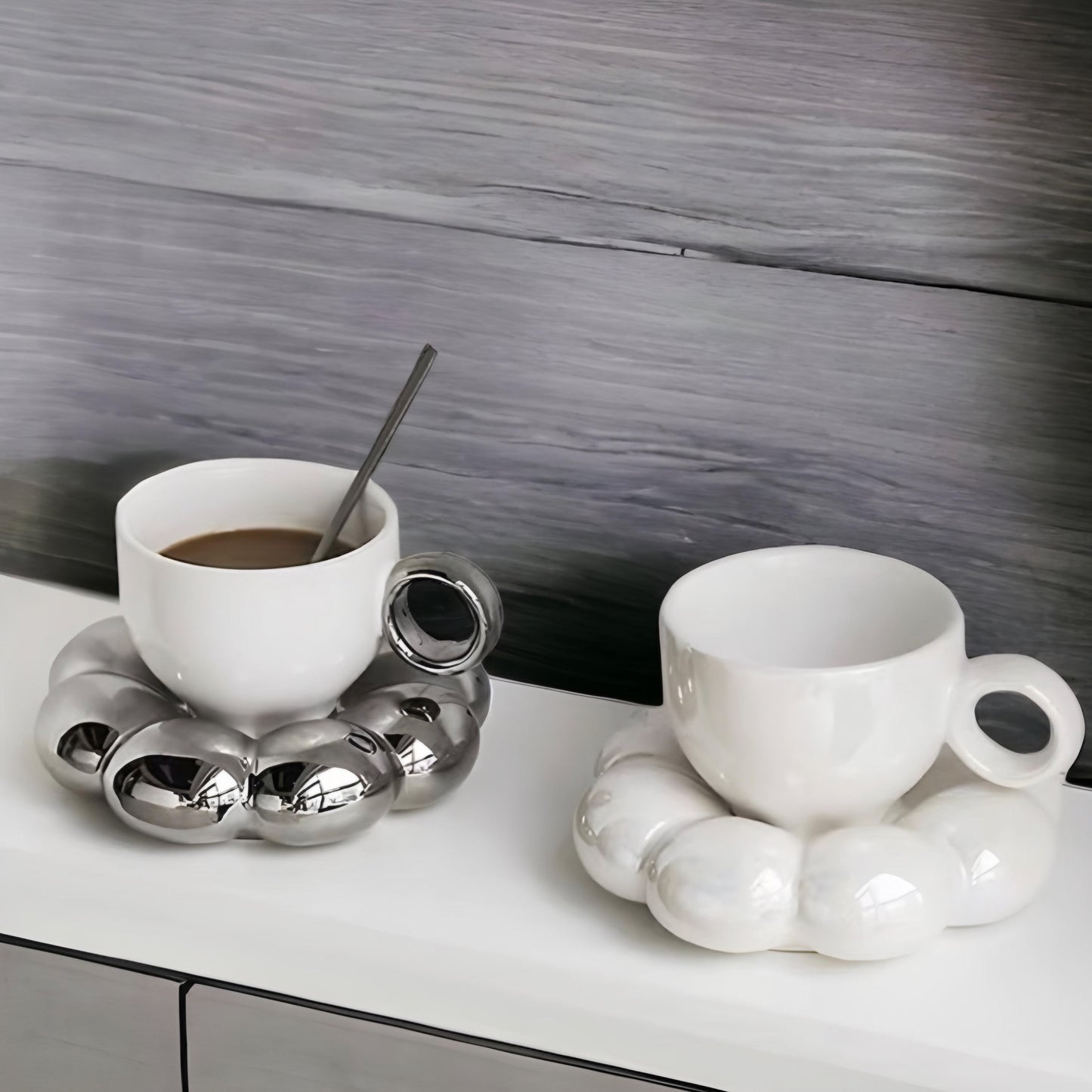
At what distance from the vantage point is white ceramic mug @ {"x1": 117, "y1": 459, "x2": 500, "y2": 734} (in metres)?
0.54

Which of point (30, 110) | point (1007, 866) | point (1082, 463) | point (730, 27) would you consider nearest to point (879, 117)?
point (730, 27)

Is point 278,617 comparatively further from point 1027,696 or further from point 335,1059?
point 1027,696

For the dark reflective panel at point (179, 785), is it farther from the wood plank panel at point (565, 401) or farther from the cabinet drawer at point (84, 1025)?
the wood plank panel at point (565, 401)

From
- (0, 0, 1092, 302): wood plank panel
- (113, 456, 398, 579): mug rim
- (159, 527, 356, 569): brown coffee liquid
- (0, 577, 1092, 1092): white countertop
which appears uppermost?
(0, 0, 1092, 302): wood plank panel


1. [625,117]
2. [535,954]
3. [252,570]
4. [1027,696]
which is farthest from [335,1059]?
[625,117]

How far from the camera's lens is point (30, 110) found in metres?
0.68

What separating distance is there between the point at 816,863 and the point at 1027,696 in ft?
0.38

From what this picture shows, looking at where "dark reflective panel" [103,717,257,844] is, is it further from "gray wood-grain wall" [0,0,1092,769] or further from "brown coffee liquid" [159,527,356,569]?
"gray wood-grain wall" [0,0,1092,769]

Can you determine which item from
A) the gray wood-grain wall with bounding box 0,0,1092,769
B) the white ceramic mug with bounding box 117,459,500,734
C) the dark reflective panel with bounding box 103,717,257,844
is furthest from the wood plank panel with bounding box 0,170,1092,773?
the dark reflective panel with bounding box 103,717,257,844

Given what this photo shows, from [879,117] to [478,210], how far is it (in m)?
0.20

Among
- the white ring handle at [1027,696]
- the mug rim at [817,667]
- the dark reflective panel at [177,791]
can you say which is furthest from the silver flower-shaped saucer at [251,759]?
the white ring handle at [1027,696]

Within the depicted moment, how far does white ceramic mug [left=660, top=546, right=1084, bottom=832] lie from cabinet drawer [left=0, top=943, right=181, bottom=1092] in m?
0.24

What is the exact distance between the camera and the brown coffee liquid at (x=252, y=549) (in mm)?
592

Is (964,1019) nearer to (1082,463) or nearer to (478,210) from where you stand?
(1082,463)
